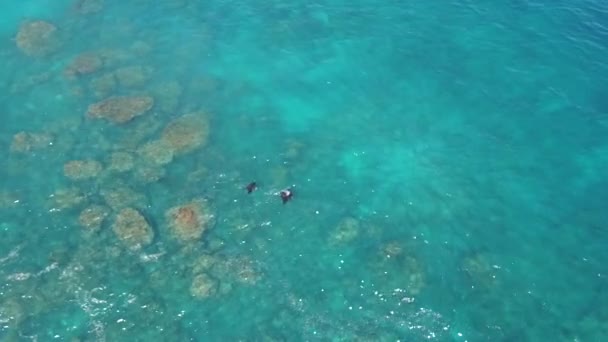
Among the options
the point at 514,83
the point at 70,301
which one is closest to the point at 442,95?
the point at 514,83

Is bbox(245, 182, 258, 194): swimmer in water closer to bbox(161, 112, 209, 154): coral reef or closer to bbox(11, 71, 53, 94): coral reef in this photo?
bbox(161, 112, 209, 154): coral reef

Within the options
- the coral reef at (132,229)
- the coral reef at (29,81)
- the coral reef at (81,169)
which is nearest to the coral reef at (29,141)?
the coral reef at (81,169)

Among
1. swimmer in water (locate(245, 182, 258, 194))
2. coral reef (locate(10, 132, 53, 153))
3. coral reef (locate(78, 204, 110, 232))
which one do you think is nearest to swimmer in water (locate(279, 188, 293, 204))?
swimmer in water (locate(245, 182, 258, 194))

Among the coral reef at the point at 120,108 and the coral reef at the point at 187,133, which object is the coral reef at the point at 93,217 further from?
the coral reef at the point at 120,108

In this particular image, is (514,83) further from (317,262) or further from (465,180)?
(317,262)

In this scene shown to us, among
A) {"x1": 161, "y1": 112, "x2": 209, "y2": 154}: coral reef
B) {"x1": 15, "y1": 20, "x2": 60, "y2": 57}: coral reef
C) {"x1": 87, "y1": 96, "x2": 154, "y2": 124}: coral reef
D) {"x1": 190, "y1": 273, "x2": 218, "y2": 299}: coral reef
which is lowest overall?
{"x1": 190, "y1": 273, "x2": 218, "y2": 299}: coral reef

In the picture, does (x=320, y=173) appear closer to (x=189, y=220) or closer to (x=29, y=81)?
(x=189, y=220)
